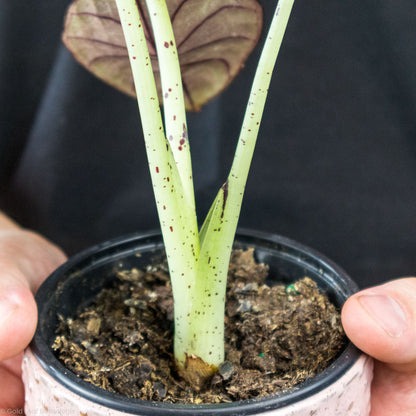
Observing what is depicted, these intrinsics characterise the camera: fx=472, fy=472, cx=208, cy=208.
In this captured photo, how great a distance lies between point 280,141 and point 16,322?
0.55 meters

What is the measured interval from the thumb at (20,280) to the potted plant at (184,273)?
0.02 meters

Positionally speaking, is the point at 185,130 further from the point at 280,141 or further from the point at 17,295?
the point at 280,141

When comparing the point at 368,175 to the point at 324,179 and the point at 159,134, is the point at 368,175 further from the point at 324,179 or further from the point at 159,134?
the point at 159,134

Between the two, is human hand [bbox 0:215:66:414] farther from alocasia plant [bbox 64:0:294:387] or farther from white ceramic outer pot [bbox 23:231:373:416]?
alocasia plant [bbox 64:0:294:387]

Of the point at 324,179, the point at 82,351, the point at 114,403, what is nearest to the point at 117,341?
the point at 82,351

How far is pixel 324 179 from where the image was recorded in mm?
835

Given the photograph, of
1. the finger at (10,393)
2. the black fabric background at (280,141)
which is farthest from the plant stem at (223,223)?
the black fabric background at (280,141)

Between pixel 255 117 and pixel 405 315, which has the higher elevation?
pixel 255 117

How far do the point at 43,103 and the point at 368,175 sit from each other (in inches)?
22.8

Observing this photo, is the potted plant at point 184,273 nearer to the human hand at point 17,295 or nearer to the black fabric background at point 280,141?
the human hand at point 17,295

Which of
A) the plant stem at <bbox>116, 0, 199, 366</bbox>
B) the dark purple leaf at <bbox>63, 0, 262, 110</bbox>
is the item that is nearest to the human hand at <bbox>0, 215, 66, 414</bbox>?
the plant stem at <bbox>116, 0, 199, 366</bbox>

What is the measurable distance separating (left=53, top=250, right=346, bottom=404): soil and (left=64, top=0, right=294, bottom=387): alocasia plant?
3cm

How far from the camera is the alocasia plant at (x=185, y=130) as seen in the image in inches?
13.8

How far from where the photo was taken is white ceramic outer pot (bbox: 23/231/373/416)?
0.31 metres
